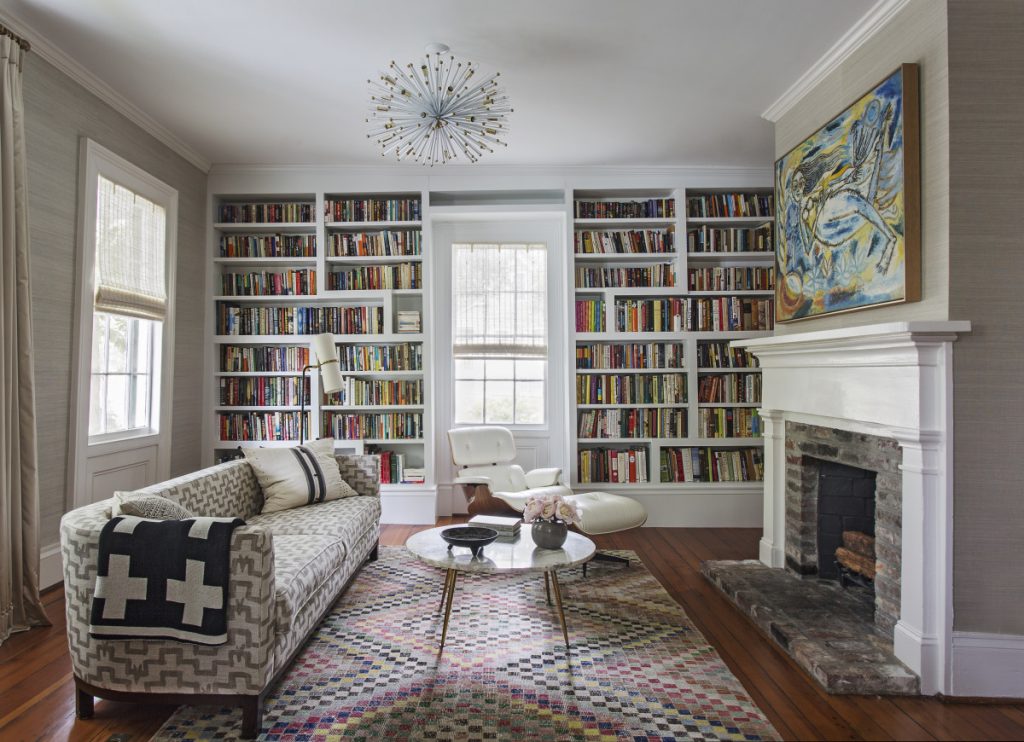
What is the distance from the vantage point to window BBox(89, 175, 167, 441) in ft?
12.1

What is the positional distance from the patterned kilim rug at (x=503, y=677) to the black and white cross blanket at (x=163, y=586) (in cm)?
36

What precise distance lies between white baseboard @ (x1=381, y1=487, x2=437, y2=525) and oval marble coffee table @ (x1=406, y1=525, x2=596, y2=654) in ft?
6.18

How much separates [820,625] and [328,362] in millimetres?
3267

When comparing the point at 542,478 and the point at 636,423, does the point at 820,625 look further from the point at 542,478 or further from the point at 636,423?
the point at 636,423

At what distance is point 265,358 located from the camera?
5000 mm

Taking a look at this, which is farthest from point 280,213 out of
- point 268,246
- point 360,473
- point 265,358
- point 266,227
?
point 360,473

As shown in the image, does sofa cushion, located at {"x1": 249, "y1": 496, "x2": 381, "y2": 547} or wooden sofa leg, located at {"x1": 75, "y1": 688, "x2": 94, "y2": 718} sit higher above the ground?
sofa cushion, located at {"x1": 249, "y1": 496, "x2": 381, "y2": 547}

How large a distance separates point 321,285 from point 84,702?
3397 millimetres

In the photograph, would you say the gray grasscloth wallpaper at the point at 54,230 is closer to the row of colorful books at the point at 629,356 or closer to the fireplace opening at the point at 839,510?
the row of colorful books at the point at 629,356

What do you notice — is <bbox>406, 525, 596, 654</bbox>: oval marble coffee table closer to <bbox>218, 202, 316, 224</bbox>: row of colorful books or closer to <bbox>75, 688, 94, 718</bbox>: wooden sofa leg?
<bbox>75, 688, 94, 718</bbox>: wooden sofa leg

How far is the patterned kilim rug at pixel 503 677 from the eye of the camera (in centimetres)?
204

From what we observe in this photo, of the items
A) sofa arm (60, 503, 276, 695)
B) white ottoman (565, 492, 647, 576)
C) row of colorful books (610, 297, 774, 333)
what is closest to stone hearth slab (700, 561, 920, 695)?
white ottoman (565, 492, 647, 576)

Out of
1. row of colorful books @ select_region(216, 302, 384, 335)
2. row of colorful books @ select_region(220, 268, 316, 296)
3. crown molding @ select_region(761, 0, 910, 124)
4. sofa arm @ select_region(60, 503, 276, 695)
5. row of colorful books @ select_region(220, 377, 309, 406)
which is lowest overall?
sofa arm @ select_region(60, 503, 276, 695)

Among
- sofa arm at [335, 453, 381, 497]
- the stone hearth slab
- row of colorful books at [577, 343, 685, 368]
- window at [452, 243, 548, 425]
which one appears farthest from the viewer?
window at [452, 243, 548, 425]
